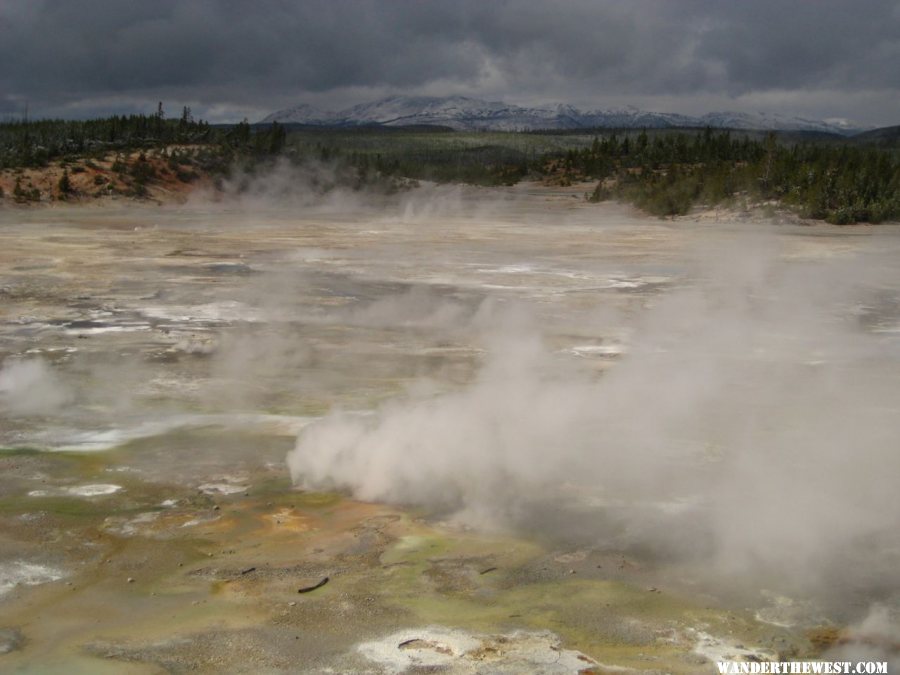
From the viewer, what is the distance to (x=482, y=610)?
4199 millimetres

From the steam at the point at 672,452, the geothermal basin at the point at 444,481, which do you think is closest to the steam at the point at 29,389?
the geothermal basin at the point at 444,481

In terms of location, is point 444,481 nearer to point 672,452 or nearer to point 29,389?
point 672,452

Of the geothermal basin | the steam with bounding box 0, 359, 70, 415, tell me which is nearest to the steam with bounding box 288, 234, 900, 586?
the geothermal basin

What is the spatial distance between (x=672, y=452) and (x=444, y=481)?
5.24ft

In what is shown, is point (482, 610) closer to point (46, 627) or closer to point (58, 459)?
point (46, 627)

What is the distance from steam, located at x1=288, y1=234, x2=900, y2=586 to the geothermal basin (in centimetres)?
3

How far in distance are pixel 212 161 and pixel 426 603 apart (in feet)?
129

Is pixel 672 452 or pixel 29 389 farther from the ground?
pixel 672 452

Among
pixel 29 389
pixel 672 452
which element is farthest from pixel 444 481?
pixel 29 389

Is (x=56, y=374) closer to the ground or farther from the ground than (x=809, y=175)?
closer to the ground

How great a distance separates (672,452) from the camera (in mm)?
6461

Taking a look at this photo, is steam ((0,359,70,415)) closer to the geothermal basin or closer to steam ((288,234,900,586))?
the geothermal basin

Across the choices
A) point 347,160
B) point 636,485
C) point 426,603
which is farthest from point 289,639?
point 347,160

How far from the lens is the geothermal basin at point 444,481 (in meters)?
4.01
